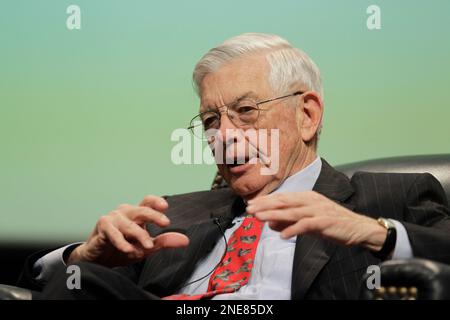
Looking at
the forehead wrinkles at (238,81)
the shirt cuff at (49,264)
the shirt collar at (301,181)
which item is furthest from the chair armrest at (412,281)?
the shirt cuff at (49,264)

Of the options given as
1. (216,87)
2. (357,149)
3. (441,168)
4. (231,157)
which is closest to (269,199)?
(231,157)

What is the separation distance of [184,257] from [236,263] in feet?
0.56

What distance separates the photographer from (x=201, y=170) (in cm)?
269

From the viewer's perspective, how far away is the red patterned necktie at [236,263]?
1.85 metres

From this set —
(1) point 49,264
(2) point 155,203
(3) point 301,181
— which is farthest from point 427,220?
(1) point 49,264

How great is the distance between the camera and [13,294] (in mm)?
1677

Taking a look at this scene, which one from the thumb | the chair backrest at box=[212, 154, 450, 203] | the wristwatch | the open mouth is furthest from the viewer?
the chair backrest at box=[212, 154, 450, 203]

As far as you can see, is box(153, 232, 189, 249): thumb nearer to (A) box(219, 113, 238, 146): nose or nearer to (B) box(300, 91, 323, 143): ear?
(A) box(219, 113, 238, 146): nose

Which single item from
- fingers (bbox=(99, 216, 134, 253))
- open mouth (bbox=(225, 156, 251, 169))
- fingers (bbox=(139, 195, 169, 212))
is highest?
open mouth (bbox=(225, 156, 251, 169))

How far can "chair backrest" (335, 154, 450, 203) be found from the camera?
222 cm

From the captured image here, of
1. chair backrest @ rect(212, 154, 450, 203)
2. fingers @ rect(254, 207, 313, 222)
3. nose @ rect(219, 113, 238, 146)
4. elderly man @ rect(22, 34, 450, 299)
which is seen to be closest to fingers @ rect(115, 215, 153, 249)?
elderly man @ rect(22, 34, 450, 299)

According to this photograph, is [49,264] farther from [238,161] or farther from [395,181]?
[395,181]

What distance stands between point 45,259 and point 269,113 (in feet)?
2.45
